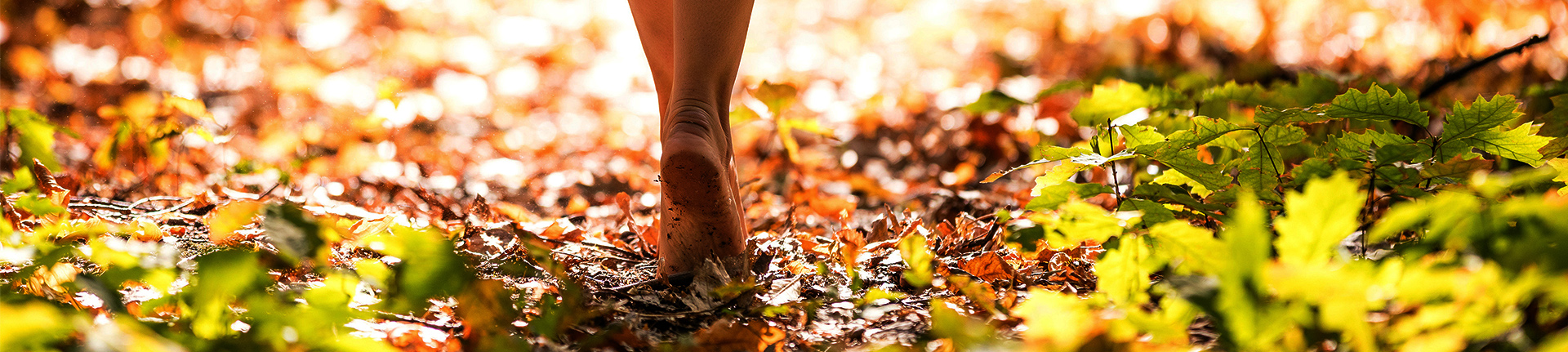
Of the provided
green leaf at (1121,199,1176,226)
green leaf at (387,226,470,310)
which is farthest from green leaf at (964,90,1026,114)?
green leaf at (387,226,470,310)

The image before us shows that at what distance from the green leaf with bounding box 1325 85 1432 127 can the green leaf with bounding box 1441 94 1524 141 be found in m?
0.03

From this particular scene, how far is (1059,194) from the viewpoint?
3.66 ft

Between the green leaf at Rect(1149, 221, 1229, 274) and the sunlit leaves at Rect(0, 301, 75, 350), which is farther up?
the sunlit leaves at Rect(0, 301, 75, 350)

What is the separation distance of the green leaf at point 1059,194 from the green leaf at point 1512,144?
43 centimetres

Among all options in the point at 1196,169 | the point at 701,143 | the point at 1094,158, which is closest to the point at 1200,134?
the point at 1196,169

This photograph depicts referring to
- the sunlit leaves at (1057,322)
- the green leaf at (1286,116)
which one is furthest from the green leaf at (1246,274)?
the green leaf at (1286,116)

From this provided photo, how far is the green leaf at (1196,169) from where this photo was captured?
106 centimetres

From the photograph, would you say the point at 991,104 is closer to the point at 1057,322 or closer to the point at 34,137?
the point at 1057,322

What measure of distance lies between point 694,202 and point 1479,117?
38.0 inches

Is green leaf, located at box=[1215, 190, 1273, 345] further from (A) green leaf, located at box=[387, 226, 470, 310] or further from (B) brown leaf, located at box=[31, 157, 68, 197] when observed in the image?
(B) brown leaf, located at box=[31, 157, 68, 197]

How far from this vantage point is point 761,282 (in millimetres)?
1238

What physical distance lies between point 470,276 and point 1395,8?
4.35 meters

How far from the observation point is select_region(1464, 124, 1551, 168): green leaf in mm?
1041

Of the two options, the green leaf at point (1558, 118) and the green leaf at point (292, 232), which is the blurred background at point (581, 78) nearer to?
the green leaf at point (1558, 118)
